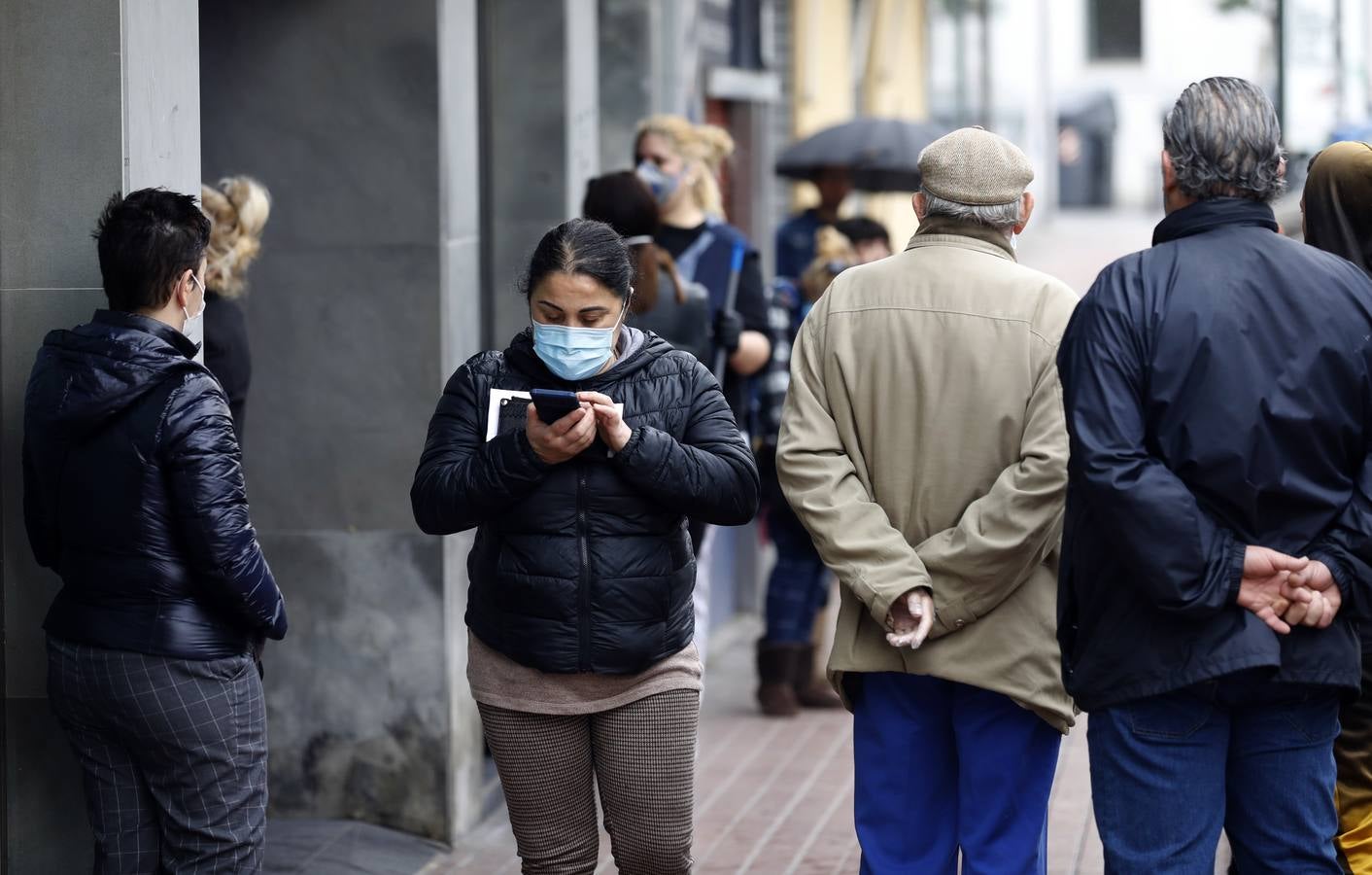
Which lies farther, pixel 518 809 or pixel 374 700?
pixel 374 700

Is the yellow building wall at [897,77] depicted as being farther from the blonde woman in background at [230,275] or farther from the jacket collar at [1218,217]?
the jacket collar at [1218,217]

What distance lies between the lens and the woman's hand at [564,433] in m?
4.06

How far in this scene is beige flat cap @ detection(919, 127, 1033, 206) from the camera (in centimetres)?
431

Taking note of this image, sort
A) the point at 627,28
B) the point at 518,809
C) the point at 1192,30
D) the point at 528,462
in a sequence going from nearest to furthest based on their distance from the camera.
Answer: the point at 528,462 → the point at 518,809 → the point at 627,28 → the point at 1192,30

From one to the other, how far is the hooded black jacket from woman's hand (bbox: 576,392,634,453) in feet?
2.94

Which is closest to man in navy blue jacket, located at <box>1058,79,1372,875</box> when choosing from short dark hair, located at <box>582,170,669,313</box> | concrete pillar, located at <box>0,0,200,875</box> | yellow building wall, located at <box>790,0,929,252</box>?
concrete pillar, located at <box>0,0,200,875</box>

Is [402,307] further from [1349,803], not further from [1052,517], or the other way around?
[1349,803]

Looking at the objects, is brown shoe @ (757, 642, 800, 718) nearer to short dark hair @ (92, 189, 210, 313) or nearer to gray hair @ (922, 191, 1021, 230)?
gray hair @ (922, 191, 1021, 230)

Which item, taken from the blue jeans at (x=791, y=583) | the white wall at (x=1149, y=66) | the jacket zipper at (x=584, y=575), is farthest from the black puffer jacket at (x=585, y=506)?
the white wall at (x=1149, y=66)

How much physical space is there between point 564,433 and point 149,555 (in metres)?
0.87

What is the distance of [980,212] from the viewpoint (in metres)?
4.34

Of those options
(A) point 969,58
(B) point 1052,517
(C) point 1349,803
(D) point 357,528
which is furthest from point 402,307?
(A) point 969,58

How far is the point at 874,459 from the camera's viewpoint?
4359 mm

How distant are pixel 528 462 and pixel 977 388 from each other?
932mm
